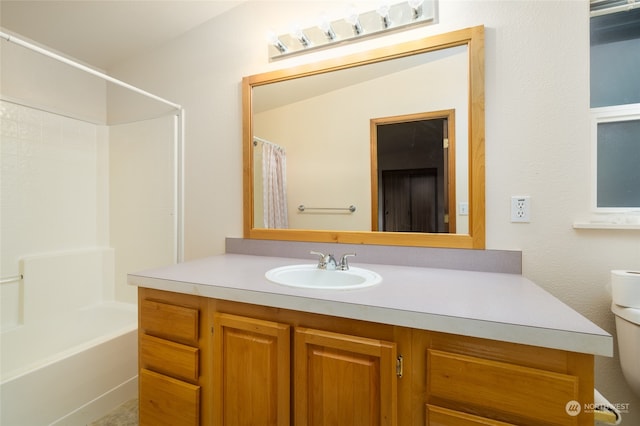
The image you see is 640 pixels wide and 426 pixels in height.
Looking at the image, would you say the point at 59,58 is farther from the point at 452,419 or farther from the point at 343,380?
the point at 452,419

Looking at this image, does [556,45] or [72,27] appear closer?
[556,45]

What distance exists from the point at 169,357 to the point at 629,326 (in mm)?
1638

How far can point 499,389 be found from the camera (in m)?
0.71

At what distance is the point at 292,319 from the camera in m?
0.94

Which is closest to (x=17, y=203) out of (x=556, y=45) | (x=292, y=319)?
(x=292, y=319)

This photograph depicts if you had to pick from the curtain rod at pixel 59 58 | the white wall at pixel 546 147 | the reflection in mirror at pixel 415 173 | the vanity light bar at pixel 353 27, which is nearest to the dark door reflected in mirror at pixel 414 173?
the reflection in mirror at pixel 415 173

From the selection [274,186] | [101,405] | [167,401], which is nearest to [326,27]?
[274,186]

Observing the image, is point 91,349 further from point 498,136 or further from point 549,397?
point 498,136

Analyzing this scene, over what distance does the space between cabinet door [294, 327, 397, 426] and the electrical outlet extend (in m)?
0.82

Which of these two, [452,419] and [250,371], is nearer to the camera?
[452,419]

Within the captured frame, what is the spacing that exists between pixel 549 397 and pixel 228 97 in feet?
6.33

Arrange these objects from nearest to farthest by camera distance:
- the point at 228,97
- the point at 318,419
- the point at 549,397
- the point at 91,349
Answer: the point at 549,397 → the point at 318,419 → the point at 91,349 → the point at 228,97

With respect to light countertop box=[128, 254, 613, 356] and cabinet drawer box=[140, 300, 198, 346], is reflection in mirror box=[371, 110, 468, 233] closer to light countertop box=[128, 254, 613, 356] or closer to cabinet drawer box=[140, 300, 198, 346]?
light countertop box=[128, 254, 613, 356]

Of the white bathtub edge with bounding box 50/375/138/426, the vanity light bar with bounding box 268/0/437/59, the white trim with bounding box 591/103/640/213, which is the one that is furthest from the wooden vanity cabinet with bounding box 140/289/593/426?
the vanity light bar with bounding box 268/0/437/59
